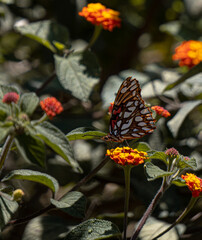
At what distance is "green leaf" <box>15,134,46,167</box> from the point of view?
36.7 inches

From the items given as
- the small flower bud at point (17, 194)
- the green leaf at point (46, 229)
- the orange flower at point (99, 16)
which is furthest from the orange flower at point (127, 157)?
the orange flower at point (99, 16)

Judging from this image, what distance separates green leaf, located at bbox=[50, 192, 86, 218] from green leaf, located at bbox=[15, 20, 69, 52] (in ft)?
2.33

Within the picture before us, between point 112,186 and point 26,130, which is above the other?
point 26,130

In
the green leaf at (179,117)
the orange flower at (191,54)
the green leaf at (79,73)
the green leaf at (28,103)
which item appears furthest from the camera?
the orange flower at (191,54)

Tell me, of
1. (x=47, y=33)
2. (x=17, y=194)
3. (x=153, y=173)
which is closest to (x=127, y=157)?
(x=153, y=173)

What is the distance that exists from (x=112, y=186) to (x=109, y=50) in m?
0.99

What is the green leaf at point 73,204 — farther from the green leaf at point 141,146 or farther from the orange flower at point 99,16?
the orange flower at point 99,16

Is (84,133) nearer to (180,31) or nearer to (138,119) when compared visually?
(138,119)

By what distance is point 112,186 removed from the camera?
66.8 inches

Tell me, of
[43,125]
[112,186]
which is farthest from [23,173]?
[112,186]

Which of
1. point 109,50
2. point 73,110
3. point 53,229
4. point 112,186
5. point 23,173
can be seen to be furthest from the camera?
point 109,50

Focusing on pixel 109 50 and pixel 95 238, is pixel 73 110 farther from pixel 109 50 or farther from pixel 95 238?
pixel 95 238

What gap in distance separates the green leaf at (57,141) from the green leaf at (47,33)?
0.71m

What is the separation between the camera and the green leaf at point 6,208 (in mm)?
1043
